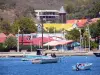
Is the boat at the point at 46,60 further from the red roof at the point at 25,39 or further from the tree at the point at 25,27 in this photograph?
the tree at the point at 25,27

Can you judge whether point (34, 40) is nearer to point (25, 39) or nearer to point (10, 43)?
point (25, 39)

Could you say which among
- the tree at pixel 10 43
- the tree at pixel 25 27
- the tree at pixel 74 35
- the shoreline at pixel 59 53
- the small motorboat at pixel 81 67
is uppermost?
the tree at pixel 25 27

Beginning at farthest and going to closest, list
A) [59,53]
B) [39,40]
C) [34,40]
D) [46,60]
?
[34,40] < [39,40] < [59,53] < [46,60]

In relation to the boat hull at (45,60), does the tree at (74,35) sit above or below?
above

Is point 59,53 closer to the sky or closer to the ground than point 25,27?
closer to the ground

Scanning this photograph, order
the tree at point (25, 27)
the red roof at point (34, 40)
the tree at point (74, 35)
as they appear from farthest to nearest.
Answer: the tree at point (25, 27) → the tree at point (74, 35) → the red roof at point (34, 40)

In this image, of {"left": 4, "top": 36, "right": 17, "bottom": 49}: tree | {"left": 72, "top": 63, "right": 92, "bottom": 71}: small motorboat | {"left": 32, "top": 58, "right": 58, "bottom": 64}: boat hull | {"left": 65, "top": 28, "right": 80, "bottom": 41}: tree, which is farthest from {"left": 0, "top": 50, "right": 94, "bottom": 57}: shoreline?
{"left": 72, "top": 63, "right": 92, "bottom": 71}: small motorboat

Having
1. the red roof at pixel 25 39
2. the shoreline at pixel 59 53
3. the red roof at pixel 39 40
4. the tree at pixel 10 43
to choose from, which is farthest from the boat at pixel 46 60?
the red roof at pixel 25 39

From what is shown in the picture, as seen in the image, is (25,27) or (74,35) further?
(25,27)

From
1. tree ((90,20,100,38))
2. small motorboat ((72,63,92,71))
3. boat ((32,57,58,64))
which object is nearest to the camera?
small motorboat ((72,63,92,71))

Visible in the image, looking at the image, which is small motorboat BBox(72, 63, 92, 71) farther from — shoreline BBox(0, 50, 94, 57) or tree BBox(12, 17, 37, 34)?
tree BBox(12, 17, 37, 34)

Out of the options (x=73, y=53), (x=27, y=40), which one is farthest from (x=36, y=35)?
(x=73, y=53)

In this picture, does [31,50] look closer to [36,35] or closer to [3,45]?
[3,45]

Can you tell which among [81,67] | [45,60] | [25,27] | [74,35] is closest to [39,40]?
[74,35]
